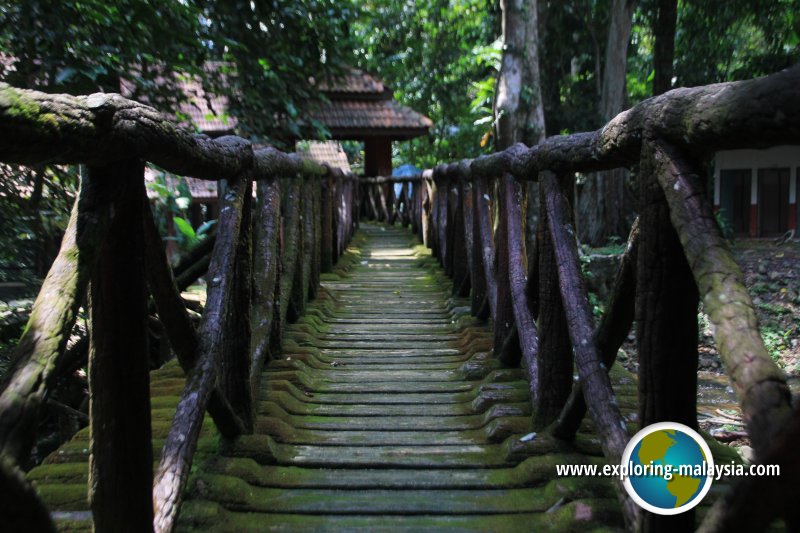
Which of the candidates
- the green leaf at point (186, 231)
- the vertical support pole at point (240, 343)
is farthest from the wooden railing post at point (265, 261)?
the green leaf at point (186, 231)

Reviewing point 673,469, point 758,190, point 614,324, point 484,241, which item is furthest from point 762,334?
point 758,190

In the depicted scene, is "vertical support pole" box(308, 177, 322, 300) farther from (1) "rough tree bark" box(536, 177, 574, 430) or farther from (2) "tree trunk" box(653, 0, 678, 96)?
(2) "tree trunk" box(653, 0, 678, 96)

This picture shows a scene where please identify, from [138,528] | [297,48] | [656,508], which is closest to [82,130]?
[138,528]

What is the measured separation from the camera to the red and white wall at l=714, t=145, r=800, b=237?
736 inches

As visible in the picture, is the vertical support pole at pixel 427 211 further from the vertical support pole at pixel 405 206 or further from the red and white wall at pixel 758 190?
the red and white wall at pixel 758 190

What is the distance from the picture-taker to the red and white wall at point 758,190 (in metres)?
18.7

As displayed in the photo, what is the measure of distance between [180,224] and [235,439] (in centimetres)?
543

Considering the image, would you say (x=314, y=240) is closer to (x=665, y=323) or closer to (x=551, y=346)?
(x=551, y=346)

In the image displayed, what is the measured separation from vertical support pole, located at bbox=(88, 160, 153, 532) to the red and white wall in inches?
743

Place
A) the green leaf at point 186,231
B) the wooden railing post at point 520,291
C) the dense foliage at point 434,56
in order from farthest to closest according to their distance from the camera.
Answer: the dense foliage at point 434,56, the green leaf at point 186,231, the wooden railing post at point 520,291

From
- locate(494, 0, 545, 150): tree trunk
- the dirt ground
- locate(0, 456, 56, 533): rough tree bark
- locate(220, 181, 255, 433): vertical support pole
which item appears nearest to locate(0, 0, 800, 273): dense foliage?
locate(494, 0, 545, 150): tree trunk

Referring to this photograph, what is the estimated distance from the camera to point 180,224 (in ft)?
26.5

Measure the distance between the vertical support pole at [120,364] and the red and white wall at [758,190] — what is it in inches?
743

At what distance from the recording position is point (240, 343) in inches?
128
